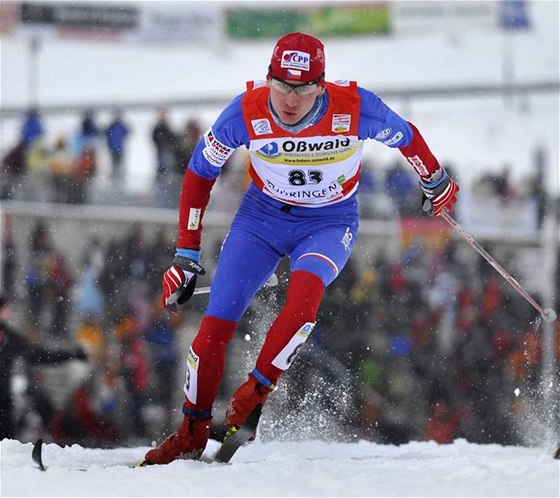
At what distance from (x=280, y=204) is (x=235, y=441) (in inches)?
52.2

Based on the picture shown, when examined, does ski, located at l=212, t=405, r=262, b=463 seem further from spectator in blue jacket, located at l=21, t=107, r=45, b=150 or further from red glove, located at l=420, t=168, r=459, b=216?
spectator in blue jacket, located at l=21, t=107, r=45, b=150

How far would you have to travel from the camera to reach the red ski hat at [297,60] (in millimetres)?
4527

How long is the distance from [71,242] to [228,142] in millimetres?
7505

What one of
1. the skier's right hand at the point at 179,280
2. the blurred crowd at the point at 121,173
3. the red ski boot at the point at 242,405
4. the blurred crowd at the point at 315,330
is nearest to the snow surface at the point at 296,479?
the red ski boot at the point at 242,405

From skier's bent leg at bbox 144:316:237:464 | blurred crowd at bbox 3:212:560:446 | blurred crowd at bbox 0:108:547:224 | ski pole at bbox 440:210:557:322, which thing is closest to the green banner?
blurred crowd at bbox 0:108:547:224

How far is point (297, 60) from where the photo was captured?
14.9 feet

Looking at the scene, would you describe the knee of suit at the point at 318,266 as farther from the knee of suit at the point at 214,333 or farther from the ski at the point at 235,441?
the ski at the point at 235,441

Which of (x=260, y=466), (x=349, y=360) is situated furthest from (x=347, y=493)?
(x=349, y=360)

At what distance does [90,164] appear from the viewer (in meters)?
12.2

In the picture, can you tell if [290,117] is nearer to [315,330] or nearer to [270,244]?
[270,244]

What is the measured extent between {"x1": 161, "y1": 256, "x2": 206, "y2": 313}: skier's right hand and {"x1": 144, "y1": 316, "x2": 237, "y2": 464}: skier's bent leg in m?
0.24

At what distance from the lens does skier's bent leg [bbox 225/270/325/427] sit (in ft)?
15.4

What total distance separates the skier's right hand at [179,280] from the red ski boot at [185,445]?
621 mm

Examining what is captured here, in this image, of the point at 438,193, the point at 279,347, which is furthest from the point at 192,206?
the point at 438,193
